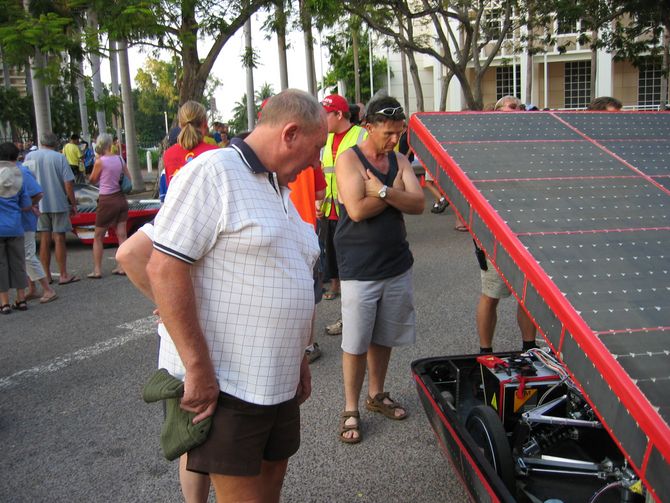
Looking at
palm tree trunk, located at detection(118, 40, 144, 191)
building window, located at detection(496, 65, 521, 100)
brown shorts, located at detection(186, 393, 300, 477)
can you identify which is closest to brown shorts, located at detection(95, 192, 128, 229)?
brown shorts, located at detection(186, 393, 300, 477)

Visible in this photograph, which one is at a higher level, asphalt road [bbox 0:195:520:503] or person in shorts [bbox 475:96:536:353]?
person in shorts [bbox 475:96:536:353]

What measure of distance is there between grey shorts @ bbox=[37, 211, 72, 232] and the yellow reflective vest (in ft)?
13.6

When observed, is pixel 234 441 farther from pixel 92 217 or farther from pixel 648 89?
pixel 648 89

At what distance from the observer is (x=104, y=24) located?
440 inches

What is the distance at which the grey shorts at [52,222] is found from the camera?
325 inches

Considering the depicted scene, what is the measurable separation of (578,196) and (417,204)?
3.72 ft

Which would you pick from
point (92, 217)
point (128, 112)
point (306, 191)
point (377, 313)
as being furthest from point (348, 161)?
point (128, 112)

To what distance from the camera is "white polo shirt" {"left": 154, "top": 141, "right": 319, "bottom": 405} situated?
1959 mm

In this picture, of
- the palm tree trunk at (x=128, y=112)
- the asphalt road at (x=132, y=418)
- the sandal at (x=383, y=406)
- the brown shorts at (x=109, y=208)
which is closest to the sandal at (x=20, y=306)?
the asphalt road at (x=132, y=418)

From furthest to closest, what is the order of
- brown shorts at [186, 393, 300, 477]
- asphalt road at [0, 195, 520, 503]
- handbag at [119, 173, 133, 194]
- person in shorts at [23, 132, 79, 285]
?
handbag at [119, 173, 133, 194], person in shorts at [23, 132, 79, 285], asphalt road at [0, 195, 520, 503], brown shorts at [186, 393, 300, 477]

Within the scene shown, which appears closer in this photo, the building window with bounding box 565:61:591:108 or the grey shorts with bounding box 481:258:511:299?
the grey shorts with bounding box 481:258:511:299

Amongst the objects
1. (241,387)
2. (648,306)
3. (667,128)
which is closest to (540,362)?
(648,306)

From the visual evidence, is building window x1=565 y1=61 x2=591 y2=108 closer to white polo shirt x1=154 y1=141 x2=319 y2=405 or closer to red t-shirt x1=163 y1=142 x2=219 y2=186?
red t-shirt x1=163 y1=142 x2=219 y2=186

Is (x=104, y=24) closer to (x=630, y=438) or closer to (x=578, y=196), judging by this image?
(x=578, y=196)
